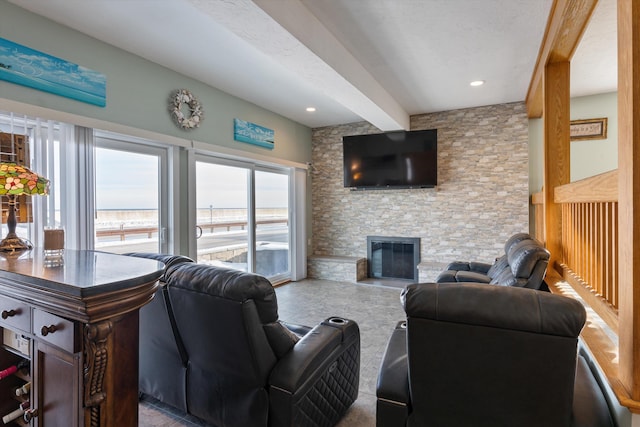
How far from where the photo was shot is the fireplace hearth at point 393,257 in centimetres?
554

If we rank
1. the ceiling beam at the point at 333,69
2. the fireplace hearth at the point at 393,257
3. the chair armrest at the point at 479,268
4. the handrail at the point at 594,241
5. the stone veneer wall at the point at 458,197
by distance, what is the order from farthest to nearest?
the fireplace hearth at the point at 393,257, the stone veneer wall at the point at 458,197, the chair armrest at the point at 479,268, the ceiling beam at the point at 333,69, the handrail at the point at 594,241

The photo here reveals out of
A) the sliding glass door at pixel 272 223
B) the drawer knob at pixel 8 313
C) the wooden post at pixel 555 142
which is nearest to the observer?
the drawer knob at pixel 8 313

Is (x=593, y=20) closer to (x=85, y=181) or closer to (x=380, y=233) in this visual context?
(x=380, y=233)

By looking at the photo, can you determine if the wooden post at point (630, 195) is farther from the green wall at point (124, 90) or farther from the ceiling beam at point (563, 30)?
the green wall at point (124, 90)

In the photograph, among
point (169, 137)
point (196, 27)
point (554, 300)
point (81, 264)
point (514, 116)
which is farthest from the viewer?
point (514, 116)

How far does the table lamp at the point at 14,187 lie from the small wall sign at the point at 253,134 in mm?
2755

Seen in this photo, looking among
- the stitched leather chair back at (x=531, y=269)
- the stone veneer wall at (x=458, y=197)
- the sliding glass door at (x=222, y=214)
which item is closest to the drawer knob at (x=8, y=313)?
the stitched leather chair back at (x=531, y=269)

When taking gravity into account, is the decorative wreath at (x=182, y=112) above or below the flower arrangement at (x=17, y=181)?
above

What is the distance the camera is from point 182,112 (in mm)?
3703

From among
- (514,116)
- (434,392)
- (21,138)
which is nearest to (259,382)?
(434,392)

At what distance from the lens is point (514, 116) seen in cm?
483

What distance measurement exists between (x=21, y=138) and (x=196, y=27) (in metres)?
1.59

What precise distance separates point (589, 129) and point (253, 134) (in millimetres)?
4727

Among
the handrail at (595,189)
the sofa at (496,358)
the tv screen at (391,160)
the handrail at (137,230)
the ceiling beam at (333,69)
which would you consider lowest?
the sofa at (496,358)
